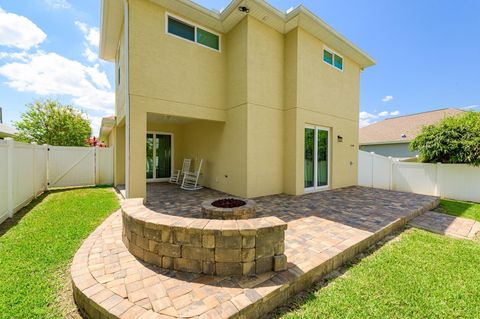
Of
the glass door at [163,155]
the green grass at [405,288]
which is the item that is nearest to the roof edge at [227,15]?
the glass door at [163,155]

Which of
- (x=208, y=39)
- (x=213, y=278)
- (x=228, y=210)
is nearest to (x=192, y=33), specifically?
(x=208, y=39)

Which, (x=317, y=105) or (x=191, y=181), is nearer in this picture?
(x=317, y=105)

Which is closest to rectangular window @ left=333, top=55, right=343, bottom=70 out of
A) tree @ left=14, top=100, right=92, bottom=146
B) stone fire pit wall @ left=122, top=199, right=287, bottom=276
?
stone fire pit wall @ left=122, top=199, right=287, bottom=276

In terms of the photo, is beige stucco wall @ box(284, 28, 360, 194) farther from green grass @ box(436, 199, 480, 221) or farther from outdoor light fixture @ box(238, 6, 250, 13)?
green grass @ box(436, 199, 480, 221)

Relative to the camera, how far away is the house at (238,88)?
618cm

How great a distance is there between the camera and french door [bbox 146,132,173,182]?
33.9ft

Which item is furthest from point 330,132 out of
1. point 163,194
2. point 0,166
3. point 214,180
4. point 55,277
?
point 0,166

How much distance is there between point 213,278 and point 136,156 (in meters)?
4.76

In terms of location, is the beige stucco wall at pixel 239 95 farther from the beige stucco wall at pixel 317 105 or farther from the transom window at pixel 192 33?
the transom window at pixel 192 33

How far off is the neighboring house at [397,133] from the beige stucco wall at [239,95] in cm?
1105

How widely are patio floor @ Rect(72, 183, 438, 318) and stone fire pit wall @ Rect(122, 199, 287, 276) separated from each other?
4.4 inches

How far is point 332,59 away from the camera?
356 inches

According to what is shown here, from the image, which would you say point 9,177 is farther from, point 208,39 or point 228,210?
point 208,39

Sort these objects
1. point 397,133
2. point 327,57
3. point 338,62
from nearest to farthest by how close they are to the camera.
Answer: point 327,57, point 338,62, point 397,133
